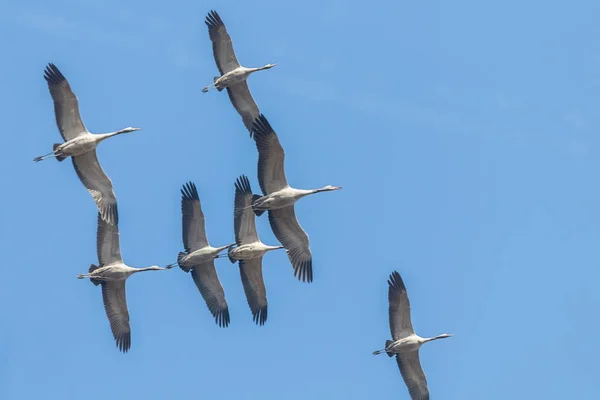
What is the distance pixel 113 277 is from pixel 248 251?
5.12 metres

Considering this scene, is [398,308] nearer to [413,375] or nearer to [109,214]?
[413,375]

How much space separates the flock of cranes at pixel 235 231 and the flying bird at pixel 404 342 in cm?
4

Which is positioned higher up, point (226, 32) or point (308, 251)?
point (226, 32)

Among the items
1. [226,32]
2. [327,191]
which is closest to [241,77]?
[226,32]

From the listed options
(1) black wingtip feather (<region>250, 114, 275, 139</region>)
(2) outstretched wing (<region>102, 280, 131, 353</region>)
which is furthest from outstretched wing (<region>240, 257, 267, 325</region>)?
(1) black wingtip feather (<region>250, 114, 275, 139</region>)

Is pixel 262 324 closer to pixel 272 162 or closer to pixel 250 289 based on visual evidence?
pixel 250 289

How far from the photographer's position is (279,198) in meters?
71.8

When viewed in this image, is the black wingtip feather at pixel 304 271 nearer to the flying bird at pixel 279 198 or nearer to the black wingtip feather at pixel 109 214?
the flying bird at pixel 279 198

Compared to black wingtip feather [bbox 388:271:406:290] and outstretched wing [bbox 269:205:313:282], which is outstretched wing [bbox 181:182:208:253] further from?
black wingtip feather [bbox 388:271:406:290]

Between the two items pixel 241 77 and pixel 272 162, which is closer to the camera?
pixel 272 162

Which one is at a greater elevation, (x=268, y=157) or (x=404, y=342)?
(x=268, y=157)

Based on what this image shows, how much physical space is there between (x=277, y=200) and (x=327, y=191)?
102 inches

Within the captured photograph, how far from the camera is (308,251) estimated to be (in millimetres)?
73750

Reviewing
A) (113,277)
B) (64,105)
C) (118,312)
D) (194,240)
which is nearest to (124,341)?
(118,312)
